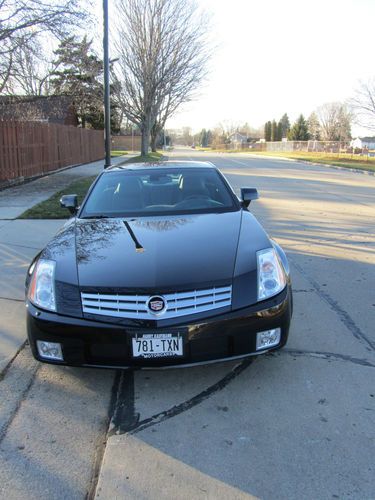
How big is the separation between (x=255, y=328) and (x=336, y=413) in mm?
714

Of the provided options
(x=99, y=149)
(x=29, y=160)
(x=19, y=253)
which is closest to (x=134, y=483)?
(x=19, y=253)

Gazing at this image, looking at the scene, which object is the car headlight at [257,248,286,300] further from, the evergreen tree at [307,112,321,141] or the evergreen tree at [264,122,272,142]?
the evergreen tree at [264,122,272,142]

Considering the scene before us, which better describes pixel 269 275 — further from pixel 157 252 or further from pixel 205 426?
pixel 205 426

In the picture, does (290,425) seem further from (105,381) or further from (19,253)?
(19,253)

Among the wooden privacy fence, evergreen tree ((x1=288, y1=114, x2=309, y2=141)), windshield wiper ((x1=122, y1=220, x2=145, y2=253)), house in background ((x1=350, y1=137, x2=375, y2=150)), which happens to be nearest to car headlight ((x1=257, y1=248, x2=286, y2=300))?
windshield wiper ((x1=122, y1=220, x2=145, y2=253))

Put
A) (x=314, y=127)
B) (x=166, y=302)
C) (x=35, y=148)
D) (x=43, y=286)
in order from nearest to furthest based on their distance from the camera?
(x=166, y=302) → (x=43, y=286) → (x=35, y=148) → (x=314, y=127)

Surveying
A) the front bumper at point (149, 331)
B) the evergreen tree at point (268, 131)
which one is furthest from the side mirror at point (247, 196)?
the evergreen tree at point (268, 131)

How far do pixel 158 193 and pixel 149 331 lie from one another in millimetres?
2243

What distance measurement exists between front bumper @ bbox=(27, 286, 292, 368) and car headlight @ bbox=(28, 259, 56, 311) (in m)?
0.07

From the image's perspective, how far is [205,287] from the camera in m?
2.86

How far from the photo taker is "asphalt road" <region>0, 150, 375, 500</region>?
225 cm

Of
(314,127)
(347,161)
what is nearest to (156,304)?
(347,161)

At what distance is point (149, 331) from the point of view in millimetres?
2754

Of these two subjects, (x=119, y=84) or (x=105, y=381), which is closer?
(x=105, y=381)
